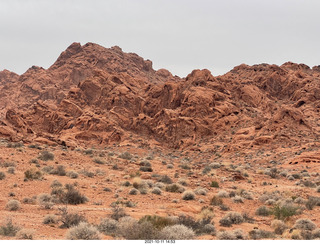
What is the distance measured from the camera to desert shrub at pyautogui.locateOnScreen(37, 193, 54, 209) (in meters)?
12.8

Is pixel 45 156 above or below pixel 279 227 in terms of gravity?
above

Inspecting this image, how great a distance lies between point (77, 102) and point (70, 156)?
37754 mm

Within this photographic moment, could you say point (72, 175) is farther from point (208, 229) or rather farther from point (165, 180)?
point (208, 229)

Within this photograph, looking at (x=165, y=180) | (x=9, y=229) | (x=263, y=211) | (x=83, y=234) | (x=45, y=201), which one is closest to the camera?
(x=83, y=234)

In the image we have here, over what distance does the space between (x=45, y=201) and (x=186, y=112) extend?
44529mm

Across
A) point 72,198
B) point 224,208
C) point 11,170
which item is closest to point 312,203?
point 224,208

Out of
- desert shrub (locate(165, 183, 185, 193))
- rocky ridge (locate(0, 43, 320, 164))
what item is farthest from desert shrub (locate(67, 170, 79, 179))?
rocky ridge (locate(0, 43, 320, 164))

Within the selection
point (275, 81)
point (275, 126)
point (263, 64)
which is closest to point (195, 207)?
point (275, 126)

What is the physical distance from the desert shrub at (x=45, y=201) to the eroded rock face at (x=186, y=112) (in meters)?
27.8

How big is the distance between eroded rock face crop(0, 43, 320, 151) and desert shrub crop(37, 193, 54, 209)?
27.8 m

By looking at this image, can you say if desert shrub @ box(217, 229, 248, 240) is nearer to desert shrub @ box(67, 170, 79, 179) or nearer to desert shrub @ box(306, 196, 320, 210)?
desert shrub @ box(306, 196, 320, 210)

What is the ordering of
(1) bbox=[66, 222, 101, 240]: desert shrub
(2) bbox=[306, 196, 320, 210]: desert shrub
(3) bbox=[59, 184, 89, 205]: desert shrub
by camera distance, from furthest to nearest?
(2) bbox=[306, 196, 320, 210]: desert shrub
(3) bbox=[59, 184, 89, 205]: desert shrub
(1) bbox=[66, 222, 101, 240]: desert shrub

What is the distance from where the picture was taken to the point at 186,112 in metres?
56.4

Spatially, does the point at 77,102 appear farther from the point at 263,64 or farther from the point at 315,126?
the point at 263,64
